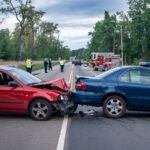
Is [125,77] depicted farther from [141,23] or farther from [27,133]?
[141,23]

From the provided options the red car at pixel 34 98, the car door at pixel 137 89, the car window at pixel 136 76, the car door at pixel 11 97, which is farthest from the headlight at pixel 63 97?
the car window at pixel 136 76

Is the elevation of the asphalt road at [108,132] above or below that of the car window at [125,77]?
below

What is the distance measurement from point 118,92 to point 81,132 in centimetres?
242

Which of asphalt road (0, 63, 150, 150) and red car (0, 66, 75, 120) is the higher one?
red car (0, 66, 75, 120)

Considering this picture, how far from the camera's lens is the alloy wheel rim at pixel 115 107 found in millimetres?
12234

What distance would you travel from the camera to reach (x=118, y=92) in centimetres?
1218

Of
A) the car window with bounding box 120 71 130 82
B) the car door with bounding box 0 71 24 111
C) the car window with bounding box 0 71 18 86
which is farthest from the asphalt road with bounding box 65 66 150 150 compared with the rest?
the car window with bounding box 0 71 18 86

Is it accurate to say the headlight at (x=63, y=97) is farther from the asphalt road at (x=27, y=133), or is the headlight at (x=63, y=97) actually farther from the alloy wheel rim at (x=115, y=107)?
the alloy wheel rim at (x=115, y=107)

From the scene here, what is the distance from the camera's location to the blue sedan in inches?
479

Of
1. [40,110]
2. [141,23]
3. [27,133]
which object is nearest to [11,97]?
[40,110]

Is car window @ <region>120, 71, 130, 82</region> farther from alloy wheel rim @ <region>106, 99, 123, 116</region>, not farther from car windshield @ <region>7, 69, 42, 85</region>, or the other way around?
car windshield @ <region>7, 69, 42, 85</region>

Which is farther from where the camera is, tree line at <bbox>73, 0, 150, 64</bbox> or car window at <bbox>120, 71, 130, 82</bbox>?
tree line at <bbox>73, 0, 150, 64</bbox>

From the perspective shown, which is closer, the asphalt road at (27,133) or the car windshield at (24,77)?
Answer: the asphalt road at (27,133)

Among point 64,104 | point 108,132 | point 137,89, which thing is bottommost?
point 108,132
